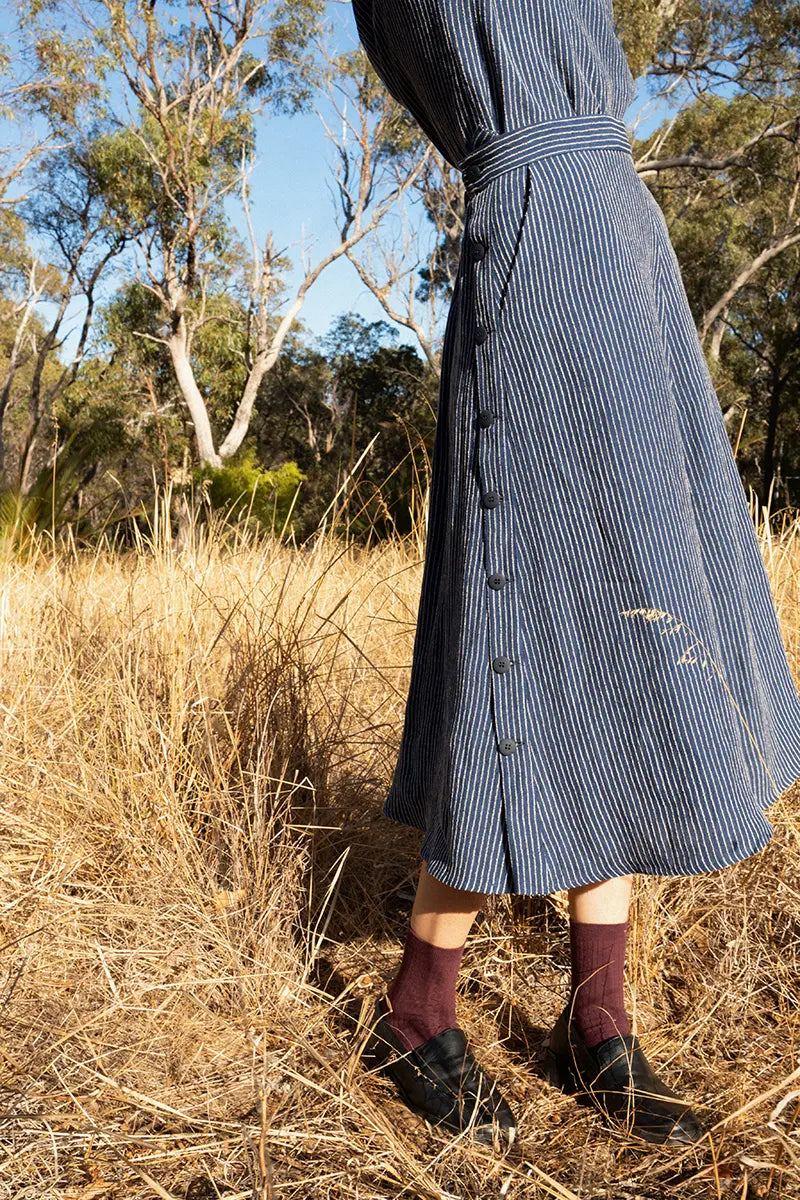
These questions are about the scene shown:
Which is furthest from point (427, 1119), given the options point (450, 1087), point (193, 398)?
point (193, 398)

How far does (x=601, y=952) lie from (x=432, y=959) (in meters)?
0.20

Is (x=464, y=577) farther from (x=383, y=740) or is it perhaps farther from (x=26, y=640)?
(x=26, y=640)

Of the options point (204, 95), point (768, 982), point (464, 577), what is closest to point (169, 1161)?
point (464, 577)

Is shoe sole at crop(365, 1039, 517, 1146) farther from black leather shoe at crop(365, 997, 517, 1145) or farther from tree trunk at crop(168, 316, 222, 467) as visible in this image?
tree trunk at crop(168, 316, 222, 467)

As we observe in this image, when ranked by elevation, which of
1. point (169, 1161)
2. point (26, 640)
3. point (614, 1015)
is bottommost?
point (169, 1161)

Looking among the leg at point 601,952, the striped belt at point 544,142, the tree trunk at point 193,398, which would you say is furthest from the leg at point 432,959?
the tree trunk at point 193,398

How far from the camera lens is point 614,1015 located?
3.90ft

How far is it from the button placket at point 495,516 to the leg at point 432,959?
18cm

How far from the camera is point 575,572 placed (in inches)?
42.5

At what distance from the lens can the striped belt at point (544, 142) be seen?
1111 mm

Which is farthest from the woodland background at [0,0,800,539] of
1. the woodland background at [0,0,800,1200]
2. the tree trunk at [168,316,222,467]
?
the woodland background at [0,0,800,1200]

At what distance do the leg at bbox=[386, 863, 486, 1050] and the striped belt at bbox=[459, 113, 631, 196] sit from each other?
812 mm

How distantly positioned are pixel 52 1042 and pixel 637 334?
3.67ft

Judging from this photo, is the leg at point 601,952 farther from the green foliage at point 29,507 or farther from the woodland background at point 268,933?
the green foliage at point 29,507
